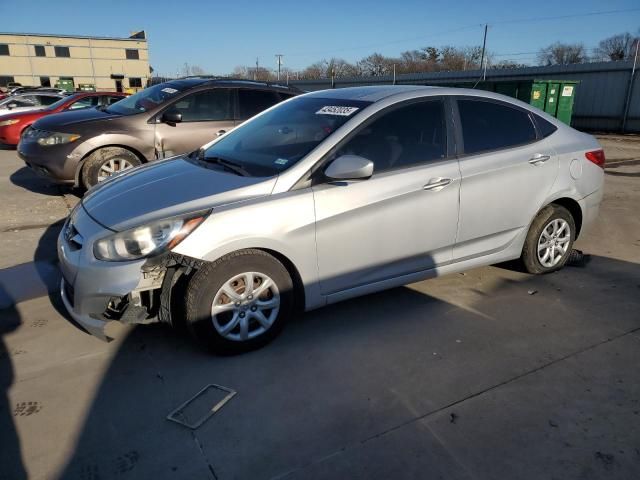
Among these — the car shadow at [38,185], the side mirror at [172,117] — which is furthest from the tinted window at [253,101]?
the car shadow at [38,185]

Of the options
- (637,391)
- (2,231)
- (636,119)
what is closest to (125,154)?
(2,231)

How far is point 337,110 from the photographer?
365 centimetres

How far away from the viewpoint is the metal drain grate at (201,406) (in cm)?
260

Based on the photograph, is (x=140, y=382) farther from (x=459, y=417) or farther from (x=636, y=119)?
(x=636, y=119)

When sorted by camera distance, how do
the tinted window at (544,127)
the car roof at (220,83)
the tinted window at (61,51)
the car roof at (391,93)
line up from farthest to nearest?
the tinted window at (61,51) < the car roof at (220,83) < the tinted window at (544,127) < the car roof at (391,93)

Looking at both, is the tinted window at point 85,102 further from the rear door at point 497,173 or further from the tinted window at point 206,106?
the rear door at point 497,173

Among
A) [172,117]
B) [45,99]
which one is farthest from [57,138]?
[45,99]

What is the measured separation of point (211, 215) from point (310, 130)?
113 cm

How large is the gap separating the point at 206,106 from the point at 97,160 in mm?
1674

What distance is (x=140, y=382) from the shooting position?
2.93 meters

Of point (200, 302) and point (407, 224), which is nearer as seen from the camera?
point (200, 302)

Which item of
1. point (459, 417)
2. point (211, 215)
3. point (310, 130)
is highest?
point (310, 130)

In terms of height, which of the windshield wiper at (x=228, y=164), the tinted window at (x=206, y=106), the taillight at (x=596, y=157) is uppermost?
the tinted window at (x=206, y=106)

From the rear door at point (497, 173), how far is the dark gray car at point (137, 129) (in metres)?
4.03
